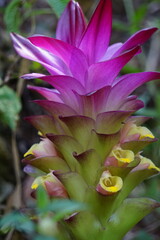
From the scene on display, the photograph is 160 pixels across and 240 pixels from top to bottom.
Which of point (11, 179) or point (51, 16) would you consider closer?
point (11, 179)

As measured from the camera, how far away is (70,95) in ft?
3.24

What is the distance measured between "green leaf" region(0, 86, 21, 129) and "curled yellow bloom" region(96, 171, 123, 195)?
68 cm

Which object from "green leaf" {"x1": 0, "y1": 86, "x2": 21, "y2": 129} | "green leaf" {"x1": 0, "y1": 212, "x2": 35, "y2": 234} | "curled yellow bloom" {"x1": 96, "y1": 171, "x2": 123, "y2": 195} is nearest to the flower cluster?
"curled yellow bloom" {"x1": 96, "y1": 171, "x2": 123, "y2": 195}

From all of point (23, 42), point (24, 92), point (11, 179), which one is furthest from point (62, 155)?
point (24, 92)

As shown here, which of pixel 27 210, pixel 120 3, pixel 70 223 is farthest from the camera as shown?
pixel 120 3

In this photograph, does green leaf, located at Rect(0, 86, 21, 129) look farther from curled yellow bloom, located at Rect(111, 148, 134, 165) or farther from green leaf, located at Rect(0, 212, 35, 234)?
green leaf, located at Rect(0, 212, 35, 234)

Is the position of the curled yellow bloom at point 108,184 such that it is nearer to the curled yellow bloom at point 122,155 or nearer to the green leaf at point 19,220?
the curled yellow bloom at point 122,155

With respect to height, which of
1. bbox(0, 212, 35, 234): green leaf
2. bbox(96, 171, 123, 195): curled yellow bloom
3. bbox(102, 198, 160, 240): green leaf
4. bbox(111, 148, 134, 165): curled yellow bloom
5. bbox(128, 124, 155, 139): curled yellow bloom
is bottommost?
bbox(102, 198, 160, 240): green leaf

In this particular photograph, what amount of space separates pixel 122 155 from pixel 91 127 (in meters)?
0.10

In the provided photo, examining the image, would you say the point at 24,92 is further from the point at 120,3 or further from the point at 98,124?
the point at 120,3

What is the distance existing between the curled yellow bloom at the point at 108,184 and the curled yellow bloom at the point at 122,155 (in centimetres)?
4

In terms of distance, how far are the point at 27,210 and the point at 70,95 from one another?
1.19 feet

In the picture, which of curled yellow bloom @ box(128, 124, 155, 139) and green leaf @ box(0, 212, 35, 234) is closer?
green leaf @ box(0, 212, 35, 234)

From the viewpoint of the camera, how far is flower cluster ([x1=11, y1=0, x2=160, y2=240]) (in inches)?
37.1
